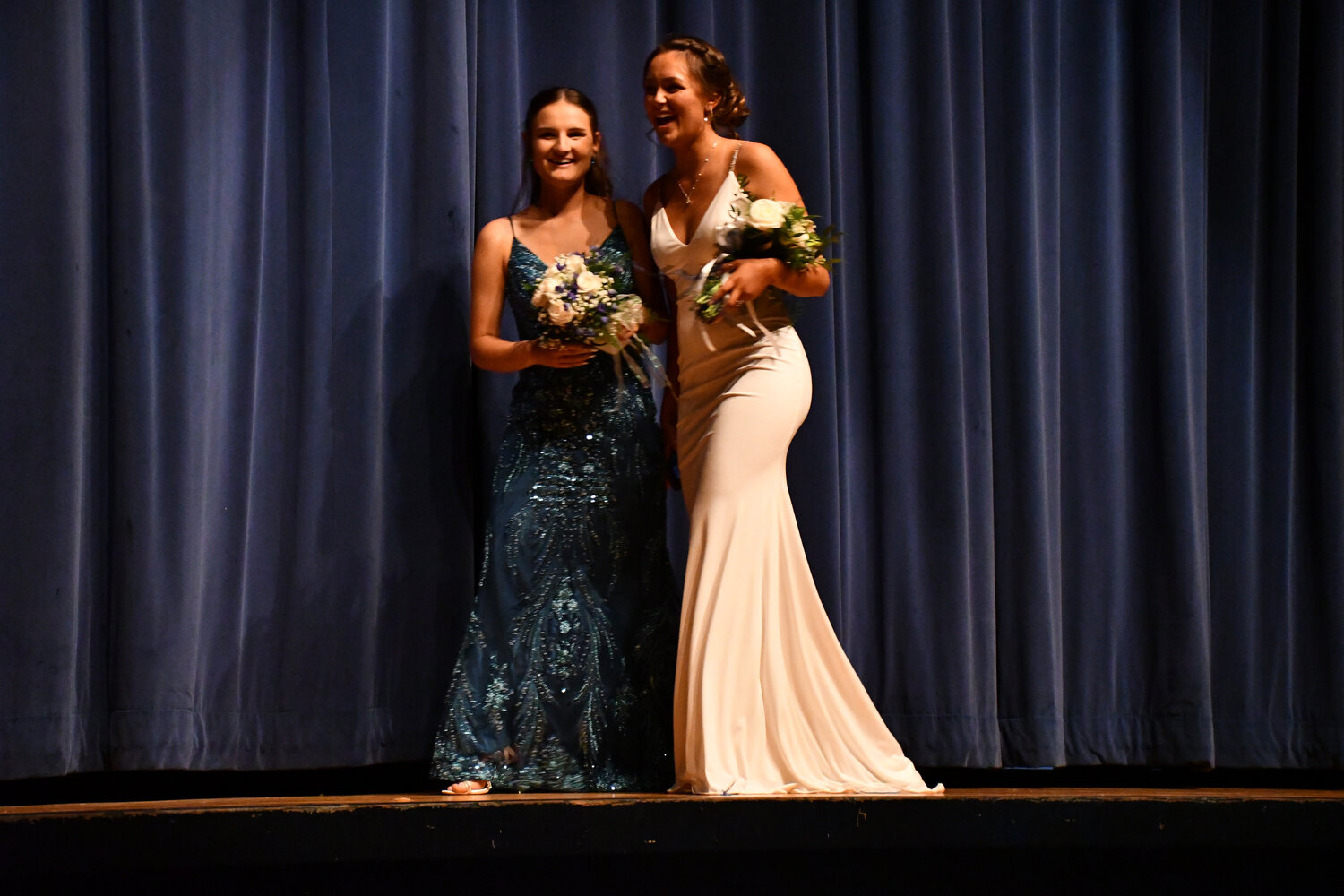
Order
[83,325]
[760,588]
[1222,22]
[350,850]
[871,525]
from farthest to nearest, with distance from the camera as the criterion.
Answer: [1222,22] < [871,525] < [83,325] < [760,588] < [350,850]

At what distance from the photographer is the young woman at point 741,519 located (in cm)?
276

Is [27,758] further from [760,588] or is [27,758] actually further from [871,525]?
[871,525]

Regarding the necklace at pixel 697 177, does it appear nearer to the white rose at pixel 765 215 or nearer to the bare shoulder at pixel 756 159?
the bare shoulder at pixel 756 159

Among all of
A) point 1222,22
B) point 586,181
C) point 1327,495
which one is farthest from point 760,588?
point 1222,22

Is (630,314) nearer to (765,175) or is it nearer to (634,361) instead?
(634,361)

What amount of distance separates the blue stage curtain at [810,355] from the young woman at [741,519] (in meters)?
0.65

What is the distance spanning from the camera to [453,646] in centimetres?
338

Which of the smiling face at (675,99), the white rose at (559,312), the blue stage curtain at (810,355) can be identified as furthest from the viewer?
the blue stage curtain at (810,355)

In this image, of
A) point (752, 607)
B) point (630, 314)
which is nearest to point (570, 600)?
point (752, 607)

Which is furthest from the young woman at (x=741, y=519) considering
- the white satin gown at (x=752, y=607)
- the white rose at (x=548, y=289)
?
the white rose at (x=548, y=289)

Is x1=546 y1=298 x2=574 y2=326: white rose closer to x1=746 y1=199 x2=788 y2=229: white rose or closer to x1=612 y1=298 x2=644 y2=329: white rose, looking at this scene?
x1=612 y1=298 x2=644 y2=329: white rose

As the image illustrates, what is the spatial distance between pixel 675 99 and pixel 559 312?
2.06 ft

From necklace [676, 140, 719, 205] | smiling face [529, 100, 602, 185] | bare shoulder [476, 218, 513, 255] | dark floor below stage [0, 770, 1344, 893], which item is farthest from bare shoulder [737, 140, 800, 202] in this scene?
dark floor below stage [0, 770, 1344, 893]

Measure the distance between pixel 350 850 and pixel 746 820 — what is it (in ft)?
2.73
